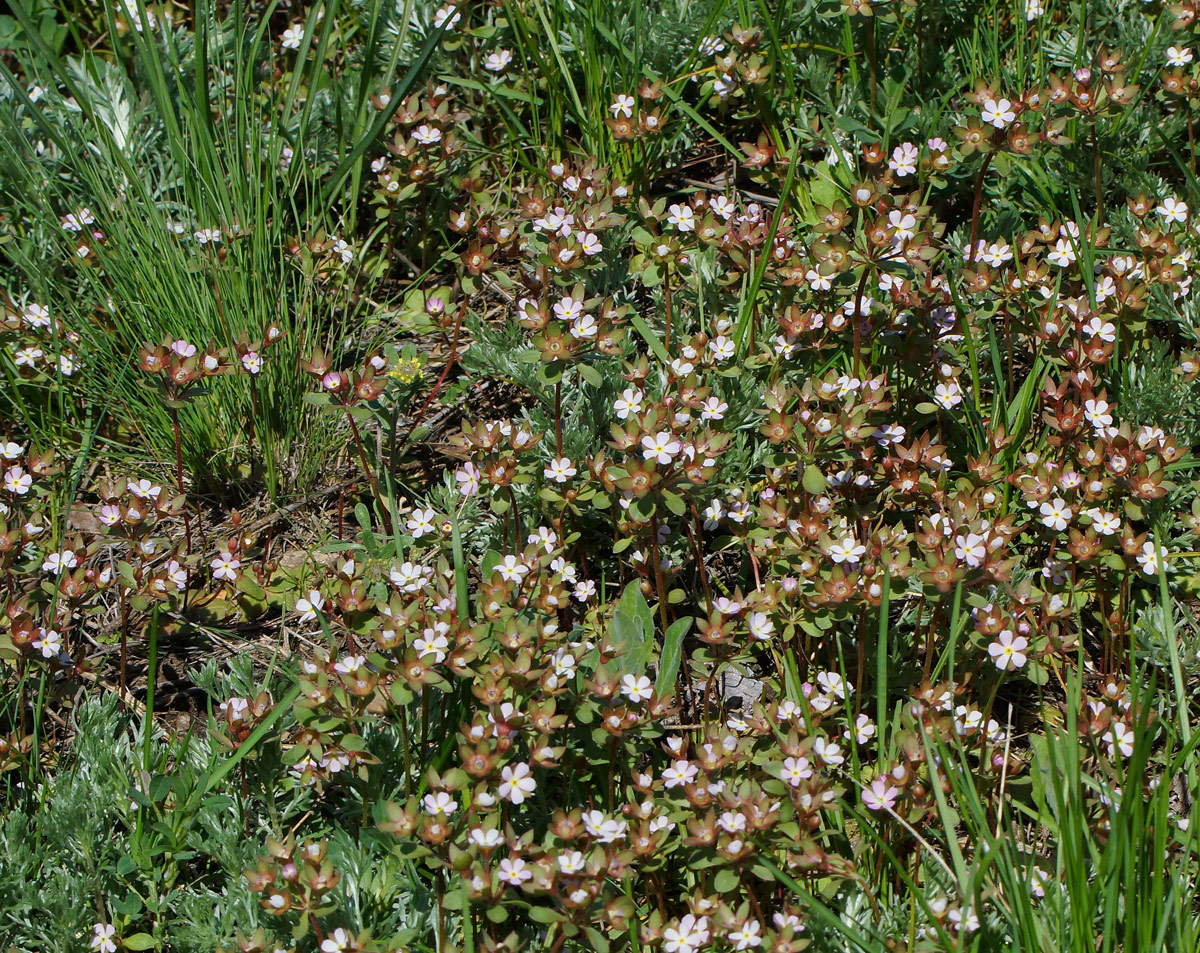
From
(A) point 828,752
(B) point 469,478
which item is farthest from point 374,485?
(A) point 828,752

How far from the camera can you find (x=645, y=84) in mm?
4703

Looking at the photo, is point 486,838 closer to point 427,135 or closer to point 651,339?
point 651,339

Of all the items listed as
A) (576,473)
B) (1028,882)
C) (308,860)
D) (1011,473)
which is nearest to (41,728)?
(308,860)

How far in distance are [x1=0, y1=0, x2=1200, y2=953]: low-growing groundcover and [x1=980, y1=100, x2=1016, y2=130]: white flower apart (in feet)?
0.33

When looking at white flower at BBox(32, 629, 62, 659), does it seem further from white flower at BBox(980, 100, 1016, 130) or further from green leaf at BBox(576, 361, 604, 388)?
white flower at BBox(980, 100, 1016, 130)

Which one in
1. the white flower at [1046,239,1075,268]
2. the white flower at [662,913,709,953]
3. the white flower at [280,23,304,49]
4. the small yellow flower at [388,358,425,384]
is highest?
the white flower at [280,23,304,49]

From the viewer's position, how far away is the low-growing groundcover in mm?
2803

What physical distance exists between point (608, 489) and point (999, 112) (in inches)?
67.4

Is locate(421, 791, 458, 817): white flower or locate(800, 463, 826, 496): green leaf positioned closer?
locate(421, 791, 458, 817): white flower

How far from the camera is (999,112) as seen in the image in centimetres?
366

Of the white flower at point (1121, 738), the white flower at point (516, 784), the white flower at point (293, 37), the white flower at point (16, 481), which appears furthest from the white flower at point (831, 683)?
the white flower at point (293, 37)

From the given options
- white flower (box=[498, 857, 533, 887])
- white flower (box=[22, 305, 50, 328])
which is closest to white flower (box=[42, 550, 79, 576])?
white flower (box=[22, 305, 50, 328])

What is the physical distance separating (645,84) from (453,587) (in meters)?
2.45

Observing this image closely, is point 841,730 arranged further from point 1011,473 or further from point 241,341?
point 241,341
